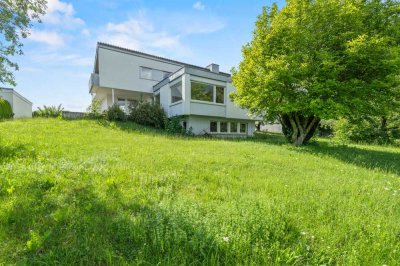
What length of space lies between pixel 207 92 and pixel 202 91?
505mm

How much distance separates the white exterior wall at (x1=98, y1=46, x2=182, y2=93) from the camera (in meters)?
17.6

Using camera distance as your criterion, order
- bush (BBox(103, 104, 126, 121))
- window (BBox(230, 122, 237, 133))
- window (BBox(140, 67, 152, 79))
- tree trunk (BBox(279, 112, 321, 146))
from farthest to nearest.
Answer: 1. window (BBox(140, 67, 152, 79))
2. window (BBox(230, 122, 237, 133))
3. bush (BBox(103, 104, 126, 121))
4. tree trunk (BBox(279, 112, 321, 146))

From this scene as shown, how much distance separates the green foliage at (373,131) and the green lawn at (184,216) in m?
16.9

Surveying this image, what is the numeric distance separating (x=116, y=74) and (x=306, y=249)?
19.3 metres

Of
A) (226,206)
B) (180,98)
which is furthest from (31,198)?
(180,98)

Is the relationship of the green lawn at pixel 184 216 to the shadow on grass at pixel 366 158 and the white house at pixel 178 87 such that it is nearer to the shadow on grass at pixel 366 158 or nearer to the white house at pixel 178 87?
the shadow on grass at pixel 366 158

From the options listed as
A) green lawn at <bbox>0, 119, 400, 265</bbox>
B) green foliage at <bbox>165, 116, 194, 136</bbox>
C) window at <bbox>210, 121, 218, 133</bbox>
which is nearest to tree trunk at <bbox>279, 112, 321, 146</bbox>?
window at <bbox>210, 121, 218, 133</bbox>

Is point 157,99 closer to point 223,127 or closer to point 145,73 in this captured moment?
point 145,73

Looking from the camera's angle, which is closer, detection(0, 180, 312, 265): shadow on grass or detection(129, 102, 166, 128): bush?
→ detection(0, 180, 312, 265): shadow on grass

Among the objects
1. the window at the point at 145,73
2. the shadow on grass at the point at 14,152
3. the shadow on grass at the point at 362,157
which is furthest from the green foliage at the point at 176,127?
the shadow on grass at the point at 14,152

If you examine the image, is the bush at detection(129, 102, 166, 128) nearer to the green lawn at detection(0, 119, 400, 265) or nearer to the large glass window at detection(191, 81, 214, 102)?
the large glass window at detection(191, 81, 214, 102)

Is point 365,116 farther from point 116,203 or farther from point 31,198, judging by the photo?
point 31,198

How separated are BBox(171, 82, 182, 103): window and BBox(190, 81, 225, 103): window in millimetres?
1213

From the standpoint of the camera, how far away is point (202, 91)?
14586 millimetres
